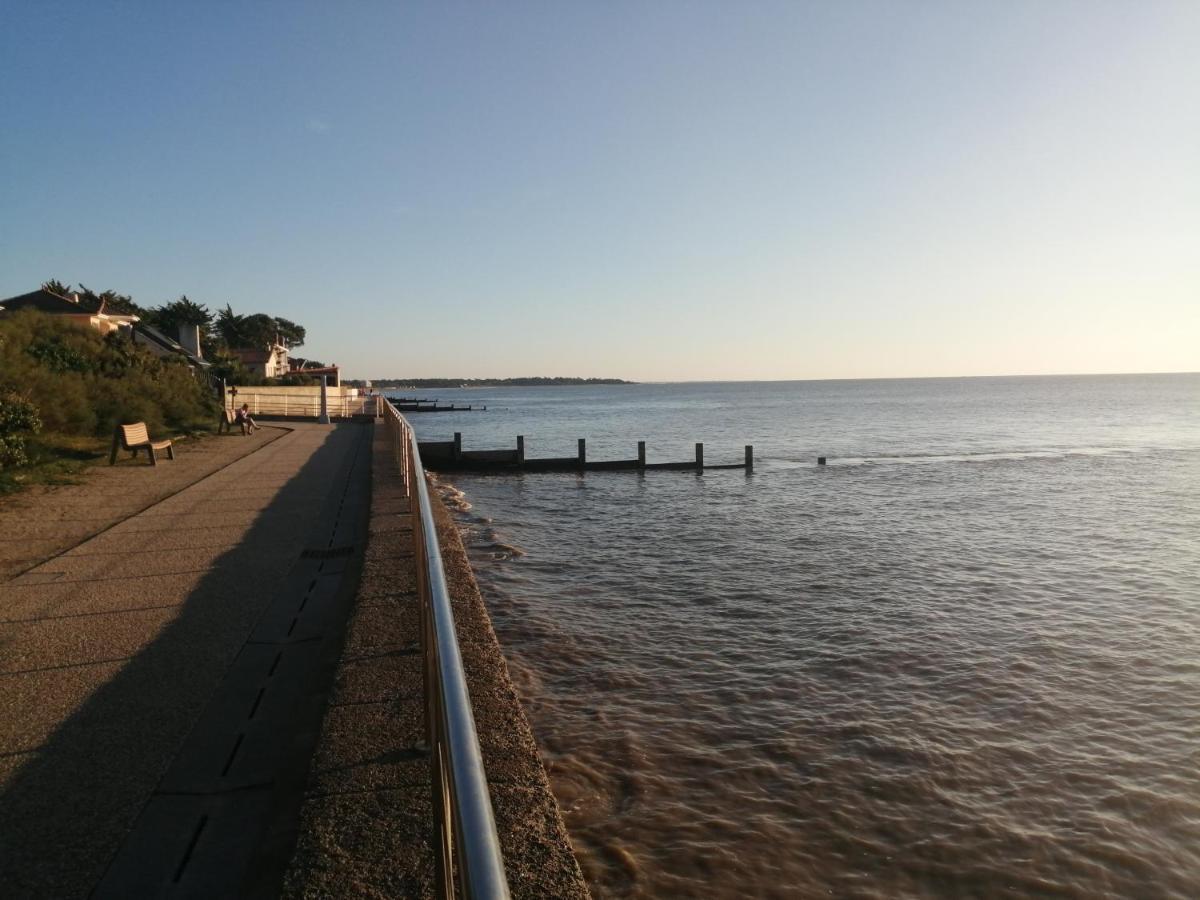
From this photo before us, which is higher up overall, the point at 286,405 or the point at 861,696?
the point at 286,405

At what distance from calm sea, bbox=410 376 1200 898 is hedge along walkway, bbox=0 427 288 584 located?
4579 millimetres

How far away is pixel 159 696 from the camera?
14.5ft

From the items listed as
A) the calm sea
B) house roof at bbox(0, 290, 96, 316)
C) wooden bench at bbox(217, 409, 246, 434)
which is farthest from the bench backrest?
house roof at bbox(0, 290, 96, 316)

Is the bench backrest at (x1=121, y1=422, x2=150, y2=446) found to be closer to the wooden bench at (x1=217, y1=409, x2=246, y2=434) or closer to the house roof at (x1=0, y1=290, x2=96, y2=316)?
the wooden bench at (x1=217, y1=409, x2=246, y2=434)

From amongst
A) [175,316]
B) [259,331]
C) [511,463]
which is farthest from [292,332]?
[511,463]

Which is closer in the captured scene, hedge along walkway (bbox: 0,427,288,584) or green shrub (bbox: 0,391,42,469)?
hedge along walkway (bbox: 0,427,288,584)

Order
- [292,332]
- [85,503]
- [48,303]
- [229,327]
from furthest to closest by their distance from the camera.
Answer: [292,332] → [229,327] → [48,303] → [85,503]

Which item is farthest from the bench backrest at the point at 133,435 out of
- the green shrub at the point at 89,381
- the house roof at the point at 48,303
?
the house roof at the point at 48,303

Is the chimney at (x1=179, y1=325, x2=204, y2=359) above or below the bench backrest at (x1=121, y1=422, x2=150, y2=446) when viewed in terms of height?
above

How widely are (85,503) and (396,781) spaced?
30.2ft

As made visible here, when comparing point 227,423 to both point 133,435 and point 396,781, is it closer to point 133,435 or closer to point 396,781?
point 133,435

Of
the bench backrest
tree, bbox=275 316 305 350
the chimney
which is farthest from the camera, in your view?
tree, bbox=275 316 305 350

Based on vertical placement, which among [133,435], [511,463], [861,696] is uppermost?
[133,435]

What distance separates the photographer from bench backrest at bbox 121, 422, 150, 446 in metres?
14.4
